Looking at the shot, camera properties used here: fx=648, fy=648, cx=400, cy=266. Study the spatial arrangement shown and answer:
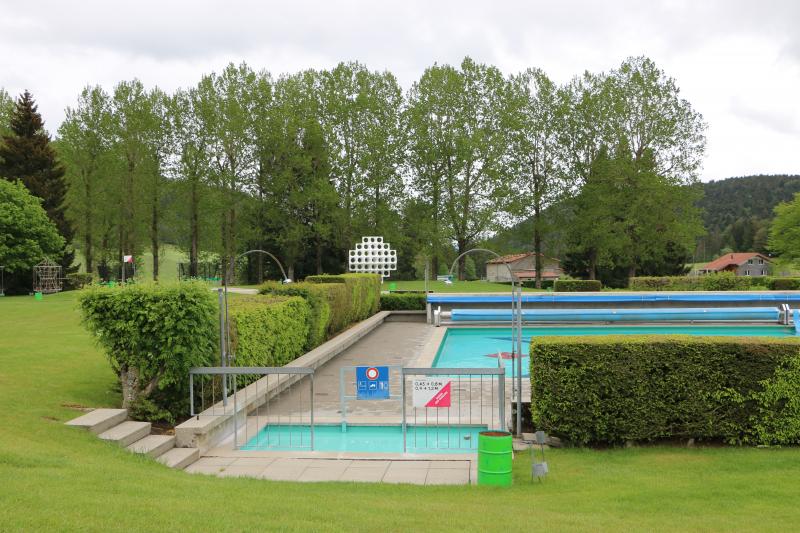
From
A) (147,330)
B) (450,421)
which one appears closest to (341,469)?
(450,421)

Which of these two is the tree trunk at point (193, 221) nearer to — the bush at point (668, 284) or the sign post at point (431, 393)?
the bush at point (668, 284)

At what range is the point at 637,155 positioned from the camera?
42.4 metres

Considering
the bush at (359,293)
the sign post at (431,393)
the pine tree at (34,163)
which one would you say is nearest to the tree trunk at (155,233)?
the pine tree at (34,163)

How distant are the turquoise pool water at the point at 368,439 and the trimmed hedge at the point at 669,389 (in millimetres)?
1249

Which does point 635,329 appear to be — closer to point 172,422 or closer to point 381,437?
point 381,437

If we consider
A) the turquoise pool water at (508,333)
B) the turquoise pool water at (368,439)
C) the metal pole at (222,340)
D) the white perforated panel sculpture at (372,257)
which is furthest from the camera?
the white perforated panel sculpture at (372,257)

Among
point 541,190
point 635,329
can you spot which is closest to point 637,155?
point 541,190

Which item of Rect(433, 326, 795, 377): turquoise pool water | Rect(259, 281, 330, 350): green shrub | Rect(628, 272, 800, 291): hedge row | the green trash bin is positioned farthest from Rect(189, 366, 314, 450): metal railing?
Rect(628, 272, 800, 291): hedge row

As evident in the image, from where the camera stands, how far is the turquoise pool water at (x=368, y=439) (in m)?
9.03

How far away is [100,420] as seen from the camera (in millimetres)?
8266

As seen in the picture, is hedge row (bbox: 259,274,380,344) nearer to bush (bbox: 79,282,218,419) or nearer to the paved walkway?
bush (bbox: 79,282,218,419)

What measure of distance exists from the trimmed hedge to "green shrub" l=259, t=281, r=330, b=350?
29.1 ft

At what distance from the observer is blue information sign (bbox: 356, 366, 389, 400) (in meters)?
9.49

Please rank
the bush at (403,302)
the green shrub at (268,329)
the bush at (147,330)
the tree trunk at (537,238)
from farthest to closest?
1. the tree trunk at (537,238)
2. the bush at (403,302)
3. the green shrub at (268,329)
4. the bush at (147,330)
